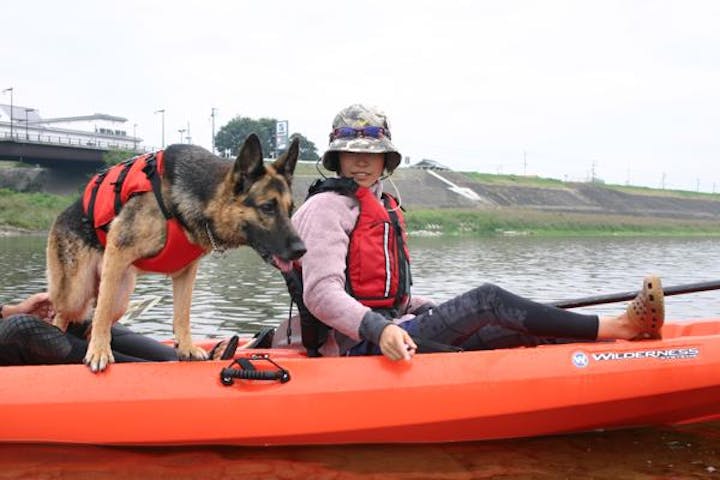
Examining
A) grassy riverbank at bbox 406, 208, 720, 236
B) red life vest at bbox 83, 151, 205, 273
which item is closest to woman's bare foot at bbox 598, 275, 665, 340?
red life vest at bbox 83, 151, 205, 273

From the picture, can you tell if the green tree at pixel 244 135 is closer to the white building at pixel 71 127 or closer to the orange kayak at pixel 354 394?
the white building at pixel 71 127

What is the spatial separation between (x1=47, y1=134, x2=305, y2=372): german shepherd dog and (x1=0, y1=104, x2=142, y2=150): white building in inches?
2694

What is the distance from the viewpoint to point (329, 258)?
3809 millimetres

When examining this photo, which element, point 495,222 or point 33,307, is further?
point 495,222

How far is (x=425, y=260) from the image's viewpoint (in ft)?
64.1

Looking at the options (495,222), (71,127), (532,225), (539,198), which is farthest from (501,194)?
(71,127)

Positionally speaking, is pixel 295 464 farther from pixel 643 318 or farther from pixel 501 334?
pixel 643 318

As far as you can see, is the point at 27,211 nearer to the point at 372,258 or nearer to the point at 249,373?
the point at 249,373

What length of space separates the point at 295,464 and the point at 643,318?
1.98 m

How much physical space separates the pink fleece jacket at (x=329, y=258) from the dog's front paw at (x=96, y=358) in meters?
1.13

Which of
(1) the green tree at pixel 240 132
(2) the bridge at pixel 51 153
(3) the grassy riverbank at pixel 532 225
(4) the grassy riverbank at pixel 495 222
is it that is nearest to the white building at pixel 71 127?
(1) the green tree at pixel 240 132

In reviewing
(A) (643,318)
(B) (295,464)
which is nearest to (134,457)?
(B) (295,464)

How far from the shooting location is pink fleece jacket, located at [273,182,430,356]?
148 inches

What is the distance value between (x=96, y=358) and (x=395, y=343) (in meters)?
1.63
